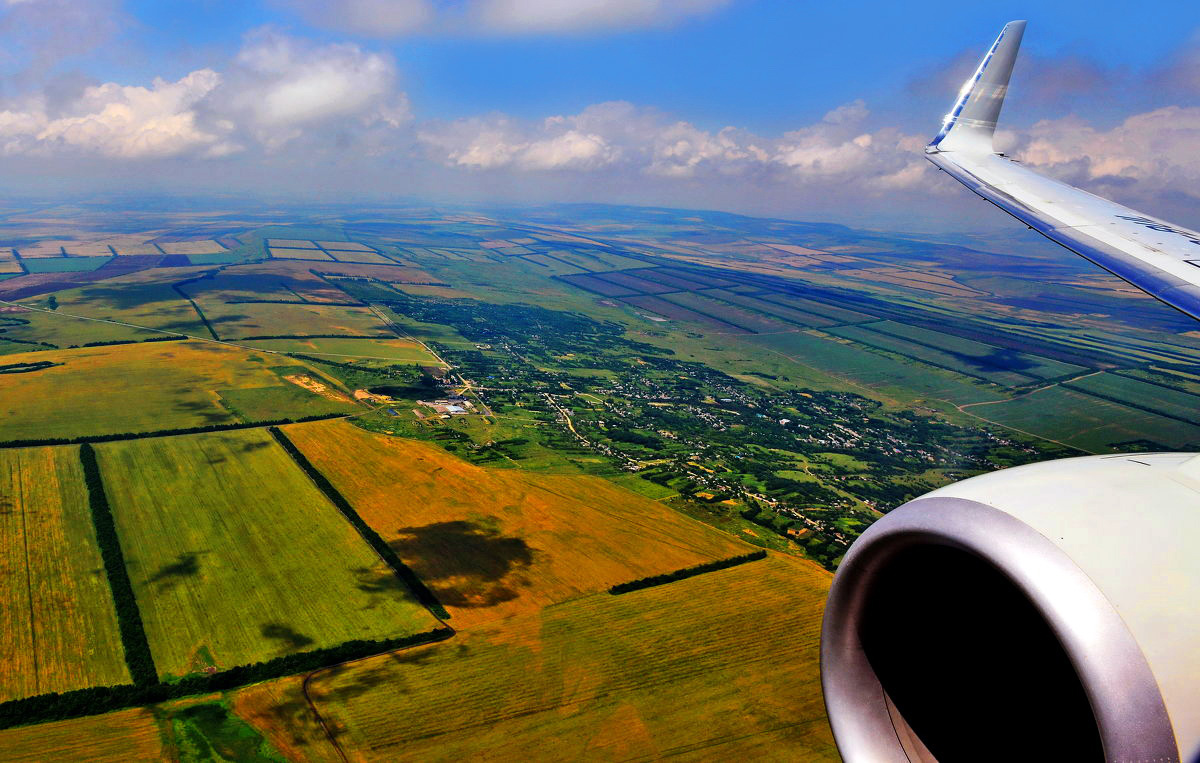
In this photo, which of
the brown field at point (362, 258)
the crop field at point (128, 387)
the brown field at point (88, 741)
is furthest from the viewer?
the brown field at point (362, 258)

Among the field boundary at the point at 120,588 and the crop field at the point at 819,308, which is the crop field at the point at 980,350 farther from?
the field boundary at the point at 120,588

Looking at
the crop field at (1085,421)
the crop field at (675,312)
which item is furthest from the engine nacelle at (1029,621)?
the crop field at (675,312)

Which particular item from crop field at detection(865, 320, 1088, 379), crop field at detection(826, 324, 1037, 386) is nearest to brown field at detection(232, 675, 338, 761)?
crop field at detection(826, 324, 1037, 386)

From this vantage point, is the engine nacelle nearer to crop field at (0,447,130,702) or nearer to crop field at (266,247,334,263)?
crop field at (0,447,130,702)

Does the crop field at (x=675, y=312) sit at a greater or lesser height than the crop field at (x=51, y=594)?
greater

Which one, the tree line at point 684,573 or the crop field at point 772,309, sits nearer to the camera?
the tree line at point 684,573

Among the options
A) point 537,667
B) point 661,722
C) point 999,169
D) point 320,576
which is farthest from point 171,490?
point 999,169
